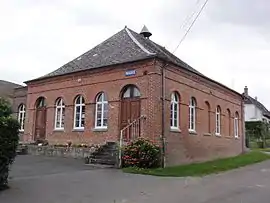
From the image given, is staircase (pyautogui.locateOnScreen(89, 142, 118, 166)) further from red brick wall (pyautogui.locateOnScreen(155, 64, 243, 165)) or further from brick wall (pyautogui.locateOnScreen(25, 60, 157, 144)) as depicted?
red brick wall (pyautogui.locateOnScreen(155, 64, 243, 165))

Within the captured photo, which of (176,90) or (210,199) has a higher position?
(176,90)

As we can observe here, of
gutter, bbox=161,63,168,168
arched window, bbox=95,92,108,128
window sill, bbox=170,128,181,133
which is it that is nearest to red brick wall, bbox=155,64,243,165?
window sill, bbox=170,128,181,133

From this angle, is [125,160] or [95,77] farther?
[95,77]

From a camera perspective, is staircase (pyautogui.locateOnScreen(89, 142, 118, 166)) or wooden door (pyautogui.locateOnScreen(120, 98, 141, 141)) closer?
staircase (pyautogui.locateOnScreen(89, 142, 118, 166))

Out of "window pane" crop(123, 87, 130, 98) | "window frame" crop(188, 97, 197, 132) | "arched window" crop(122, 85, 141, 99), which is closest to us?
"arched window" crop(122, 85, 141, 99)

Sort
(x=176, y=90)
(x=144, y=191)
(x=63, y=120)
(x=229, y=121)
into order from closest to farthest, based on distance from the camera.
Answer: (x=144, y=191), (x=176, y=90), (x=63, y=120), (x=229, y=121)

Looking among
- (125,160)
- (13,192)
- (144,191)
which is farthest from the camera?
(125,160)

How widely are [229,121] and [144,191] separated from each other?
19.6 meters

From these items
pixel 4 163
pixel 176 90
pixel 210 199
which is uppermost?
pixel 176 90

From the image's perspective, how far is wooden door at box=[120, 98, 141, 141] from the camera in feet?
65.1

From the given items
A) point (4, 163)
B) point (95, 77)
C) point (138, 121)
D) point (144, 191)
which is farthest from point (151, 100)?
point (4, 163)

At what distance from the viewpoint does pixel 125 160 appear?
17.0 m

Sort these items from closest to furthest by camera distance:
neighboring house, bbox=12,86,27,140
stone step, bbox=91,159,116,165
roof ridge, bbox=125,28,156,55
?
stone step, bbox=91,159,116,165 → roof ridge, bbox=125,28,156,55 → neighboring house, bbox=12,86,27,140

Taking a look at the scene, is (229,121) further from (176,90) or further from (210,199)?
(210,199)
